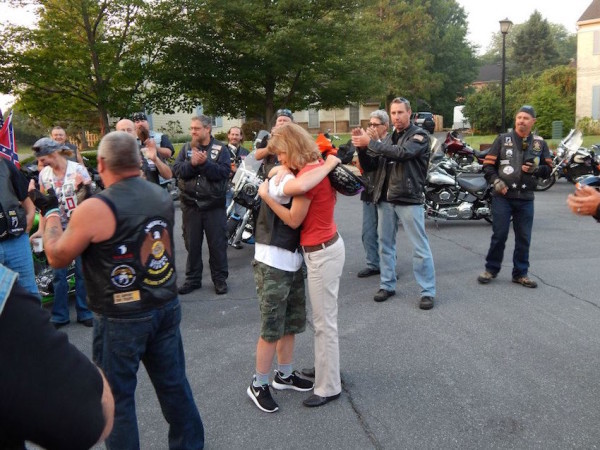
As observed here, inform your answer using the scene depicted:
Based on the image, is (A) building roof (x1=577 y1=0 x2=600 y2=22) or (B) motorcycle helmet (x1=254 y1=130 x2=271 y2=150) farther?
(A) building roof (x1=577 y1=0 x2=600 y2=22)

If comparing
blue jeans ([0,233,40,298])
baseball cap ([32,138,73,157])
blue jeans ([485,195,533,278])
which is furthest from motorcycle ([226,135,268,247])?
blue jeans ([485,195,533,278])

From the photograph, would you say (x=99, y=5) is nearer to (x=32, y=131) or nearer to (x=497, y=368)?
(x=497, y=368)

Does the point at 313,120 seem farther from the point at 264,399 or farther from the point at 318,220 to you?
the point at 264,399

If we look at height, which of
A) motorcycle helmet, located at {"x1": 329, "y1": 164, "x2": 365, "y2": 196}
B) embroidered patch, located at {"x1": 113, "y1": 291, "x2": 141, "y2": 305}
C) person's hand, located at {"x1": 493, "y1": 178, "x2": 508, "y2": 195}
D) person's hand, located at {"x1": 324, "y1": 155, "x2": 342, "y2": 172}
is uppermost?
person's hand, located at {"x1": 324, "y1": 155, "x2": 342, "y2": 172}

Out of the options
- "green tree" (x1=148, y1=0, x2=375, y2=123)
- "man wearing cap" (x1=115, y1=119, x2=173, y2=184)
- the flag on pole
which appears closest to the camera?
the flag on pole

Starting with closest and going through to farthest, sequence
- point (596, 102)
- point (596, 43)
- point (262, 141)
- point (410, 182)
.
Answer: point (410, 182) → point (262, 141) → point (596, 102) → point (596, 43)

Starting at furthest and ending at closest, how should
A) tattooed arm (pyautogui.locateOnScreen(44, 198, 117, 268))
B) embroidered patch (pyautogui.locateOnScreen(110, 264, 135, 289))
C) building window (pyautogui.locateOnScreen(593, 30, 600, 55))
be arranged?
building window (pyautogui.locateOnScreen(593, 30, 600, 55))
embroidered patch (pyautogui.locateOnScreen(110, 264, 135, 289))
tattooed arm (pyautogui.locateOnScreen(44, 198, 117, 268))

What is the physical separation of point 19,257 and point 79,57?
1273 centimetres

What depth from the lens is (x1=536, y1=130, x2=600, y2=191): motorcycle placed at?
40.8 feet

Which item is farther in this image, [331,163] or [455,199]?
[455,199]

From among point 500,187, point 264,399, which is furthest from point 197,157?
point 500,187

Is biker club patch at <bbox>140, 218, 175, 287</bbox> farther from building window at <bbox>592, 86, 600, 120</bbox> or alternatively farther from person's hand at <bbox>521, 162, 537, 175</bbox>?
building window at <bbox>592, 86, 600, 120</bbox>

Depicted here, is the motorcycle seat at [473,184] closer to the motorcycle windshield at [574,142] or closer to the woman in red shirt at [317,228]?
the motorcycle windshield at [574,142]

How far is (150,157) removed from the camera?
16.0ft
